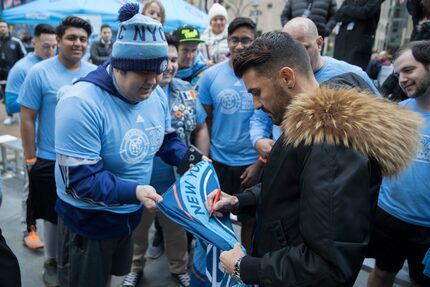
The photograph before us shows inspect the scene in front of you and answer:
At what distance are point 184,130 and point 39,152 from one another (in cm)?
122

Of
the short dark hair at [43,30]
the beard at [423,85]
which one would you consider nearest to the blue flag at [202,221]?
the beard at [423,85]

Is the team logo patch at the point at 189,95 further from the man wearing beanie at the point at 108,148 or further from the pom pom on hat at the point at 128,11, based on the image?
the pom pom on hat at the point at 128,11

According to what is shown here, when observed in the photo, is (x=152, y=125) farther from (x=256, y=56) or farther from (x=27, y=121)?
(x=27, y=121)

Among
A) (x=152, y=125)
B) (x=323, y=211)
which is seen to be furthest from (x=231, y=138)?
(x=323, y=211)

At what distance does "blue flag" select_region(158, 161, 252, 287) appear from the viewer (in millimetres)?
1574

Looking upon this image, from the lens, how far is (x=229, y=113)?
120 inches

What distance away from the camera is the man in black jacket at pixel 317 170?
1.11 meters

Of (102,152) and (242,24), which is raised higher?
(242,24)

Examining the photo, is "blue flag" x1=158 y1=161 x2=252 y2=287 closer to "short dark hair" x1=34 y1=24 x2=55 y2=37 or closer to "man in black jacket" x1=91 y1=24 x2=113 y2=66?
"short dark hair" x1=34 y1=24 x2=55 y2=37

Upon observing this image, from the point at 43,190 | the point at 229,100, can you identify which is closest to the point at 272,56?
the point at 229,100

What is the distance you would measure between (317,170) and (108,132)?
1.12m

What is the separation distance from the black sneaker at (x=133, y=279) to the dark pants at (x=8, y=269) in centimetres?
184

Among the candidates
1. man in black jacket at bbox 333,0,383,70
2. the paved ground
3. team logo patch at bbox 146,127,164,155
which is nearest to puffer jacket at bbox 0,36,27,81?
the paved ground

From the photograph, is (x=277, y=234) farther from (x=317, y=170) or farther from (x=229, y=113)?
(x=229, y=113)
